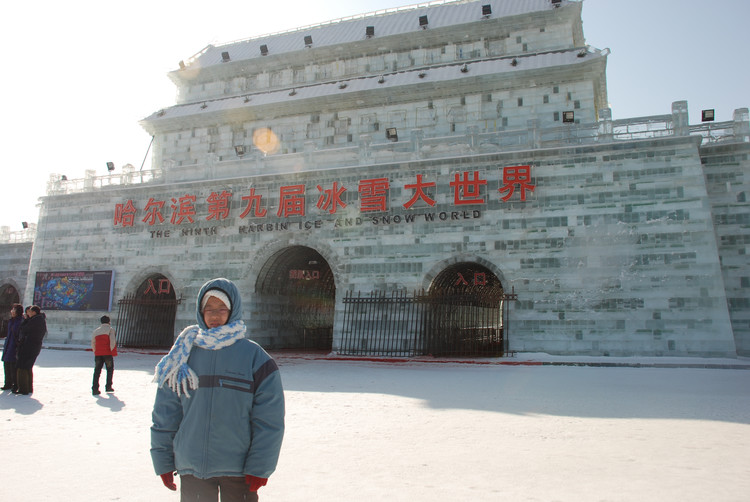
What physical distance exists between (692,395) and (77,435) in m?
9.12

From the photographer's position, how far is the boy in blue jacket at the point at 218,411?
9.59 ft

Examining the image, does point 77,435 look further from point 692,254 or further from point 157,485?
point 692,254

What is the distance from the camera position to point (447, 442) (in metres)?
5.75

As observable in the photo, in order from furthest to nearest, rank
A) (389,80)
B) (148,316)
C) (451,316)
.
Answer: (389,80), (148,316), (451,316)

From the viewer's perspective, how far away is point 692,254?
14984 millimetres

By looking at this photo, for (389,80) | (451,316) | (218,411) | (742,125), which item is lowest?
(218,411)

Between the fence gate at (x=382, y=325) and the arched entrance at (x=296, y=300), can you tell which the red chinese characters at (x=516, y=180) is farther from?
the arched entrance at (x=296, y=300)

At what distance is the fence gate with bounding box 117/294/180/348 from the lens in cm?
2091

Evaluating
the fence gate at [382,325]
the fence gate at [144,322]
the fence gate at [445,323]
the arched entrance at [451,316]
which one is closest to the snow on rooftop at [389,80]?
the arched entrance at [451,316]

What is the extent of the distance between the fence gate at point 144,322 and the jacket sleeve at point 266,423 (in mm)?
18072

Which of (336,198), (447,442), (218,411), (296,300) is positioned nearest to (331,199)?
(336,198)

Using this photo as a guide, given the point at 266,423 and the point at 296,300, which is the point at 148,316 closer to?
the point at 296,300

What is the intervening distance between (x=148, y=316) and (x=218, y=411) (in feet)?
68.4

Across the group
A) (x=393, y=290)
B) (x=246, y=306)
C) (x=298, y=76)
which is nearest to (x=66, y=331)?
(x=246, y=306)
